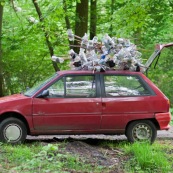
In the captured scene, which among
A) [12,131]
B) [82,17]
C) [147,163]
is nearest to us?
[147,163]

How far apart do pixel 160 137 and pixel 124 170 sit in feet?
12.8

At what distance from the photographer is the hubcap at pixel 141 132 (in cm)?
901

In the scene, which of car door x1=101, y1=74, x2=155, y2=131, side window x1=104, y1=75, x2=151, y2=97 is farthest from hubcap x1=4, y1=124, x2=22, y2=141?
side window x1=104, y1=75, x2=151, y2=97

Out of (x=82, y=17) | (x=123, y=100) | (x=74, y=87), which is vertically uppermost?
(x=82, y=17)

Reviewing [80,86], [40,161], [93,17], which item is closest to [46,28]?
[93,17]

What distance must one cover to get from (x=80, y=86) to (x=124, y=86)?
1013 millimetres

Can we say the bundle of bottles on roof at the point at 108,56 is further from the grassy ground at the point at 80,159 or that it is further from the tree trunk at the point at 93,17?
the tree trunk at the point at 93,17

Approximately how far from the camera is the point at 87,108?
8.68 m

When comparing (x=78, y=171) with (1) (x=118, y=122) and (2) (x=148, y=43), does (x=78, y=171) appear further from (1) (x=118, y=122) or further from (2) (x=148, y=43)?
(2) (x=148, y=43)

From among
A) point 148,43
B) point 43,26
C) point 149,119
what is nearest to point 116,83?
point 149,119

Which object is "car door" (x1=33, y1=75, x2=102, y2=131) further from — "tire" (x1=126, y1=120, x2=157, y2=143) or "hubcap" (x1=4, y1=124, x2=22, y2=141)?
"tire" (x1=126, y1=120, x2=157, y2=143)

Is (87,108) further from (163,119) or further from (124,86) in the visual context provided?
(163,119)

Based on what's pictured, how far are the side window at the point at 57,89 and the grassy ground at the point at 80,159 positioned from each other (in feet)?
3.61

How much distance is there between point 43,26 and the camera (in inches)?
624
